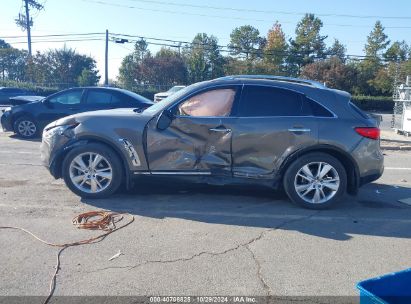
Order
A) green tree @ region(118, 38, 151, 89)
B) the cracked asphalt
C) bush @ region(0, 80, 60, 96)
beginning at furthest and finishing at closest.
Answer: green tree @ region(118, 38, 151, 89)
bush @ region(0, 80, 60, 96)
the cracked asphalt

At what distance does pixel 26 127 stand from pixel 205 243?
9.72 meters

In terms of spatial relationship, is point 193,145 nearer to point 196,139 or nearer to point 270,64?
point 196,139

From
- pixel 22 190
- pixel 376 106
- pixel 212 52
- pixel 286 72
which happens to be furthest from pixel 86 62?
pixel 22 190

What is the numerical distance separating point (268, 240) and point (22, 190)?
12.9 ft

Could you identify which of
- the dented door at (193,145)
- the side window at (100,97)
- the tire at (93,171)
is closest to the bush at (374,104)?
the side window at (100,97)

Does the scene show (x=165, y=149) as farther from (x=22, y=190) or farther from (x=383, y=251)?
→ (x=383, y=251)

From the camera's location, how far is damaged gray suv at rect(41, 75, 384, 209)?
541 centimetres

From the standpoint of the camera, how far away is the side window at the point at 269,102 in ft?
18.1

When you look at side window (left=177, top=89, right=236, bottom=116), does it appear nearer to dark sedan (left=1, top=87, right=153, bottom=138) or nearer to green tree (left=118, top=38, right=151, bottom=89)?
dark sedan (left=1, top=87, right=153, bottom=138)

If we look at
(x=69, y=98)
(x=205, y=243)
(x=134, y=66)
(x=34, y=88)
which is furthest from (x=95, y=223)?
(x=134, y=66)

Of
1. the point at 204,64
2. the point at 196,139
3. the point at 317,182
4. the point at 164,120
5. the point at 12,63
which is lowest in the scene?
the point at 317,182

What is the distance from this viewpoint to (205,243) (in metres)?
4.29

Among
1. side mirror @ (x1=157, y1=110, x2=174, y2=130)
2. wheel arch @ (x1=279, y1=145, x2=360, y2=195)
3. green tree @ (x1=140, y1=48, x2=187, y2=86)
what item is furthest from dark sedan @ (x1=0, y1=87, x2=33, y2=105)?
wheel arch @ (x1=279, y1=145, x2=360, y2=195)

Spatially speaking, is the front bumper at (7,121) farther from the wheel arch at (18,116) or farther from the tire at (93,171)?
the tire at (93,171)
